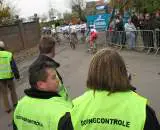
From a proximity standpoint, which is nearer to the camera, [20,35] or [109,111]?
[109,111]

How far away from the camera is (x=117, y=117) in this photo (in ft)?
8.89

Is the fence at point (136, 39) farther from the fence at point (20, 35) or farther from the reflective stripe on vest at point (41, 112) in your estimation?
the reflective stripe on vest at point (41, 112)

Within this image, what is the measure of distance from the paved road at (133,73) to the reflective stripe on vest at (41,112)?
468cm

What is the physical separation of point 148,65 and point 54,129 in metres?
11.0

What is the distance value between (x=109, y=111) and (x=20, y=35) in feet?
76.8

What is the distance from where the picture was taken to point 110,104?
275 centimetres

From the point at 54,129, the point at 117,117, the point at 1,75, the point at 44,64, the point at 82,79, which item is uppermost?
the point at 44,64

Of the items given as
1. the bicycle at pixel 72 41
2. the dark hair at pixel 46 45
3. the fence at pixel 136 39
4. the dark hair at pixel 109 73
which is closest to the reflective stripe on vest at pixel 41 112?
the dark hair at pixel 109 73

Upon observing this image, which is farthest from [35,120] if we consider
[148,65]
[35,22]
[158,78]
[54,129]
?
[35,22]

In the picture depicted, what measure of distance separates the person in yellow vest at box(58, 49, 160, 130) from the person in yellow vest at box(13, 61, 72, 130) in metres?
0.31

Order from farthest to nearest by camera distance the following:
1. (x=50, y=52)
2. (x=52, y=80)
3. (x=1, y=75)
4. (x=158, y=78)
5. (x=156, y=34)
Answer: (x=156, y=34), (x=158, y=78), (x=1, y=75), (x=50, y=52), (x=52, y=80)

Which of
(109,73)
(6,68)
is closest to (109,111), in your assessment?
(109,73)

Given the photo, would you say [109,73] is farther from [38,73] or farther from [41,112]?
[38,73]

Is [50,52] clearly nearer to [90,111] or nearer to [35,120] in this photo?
[35,120]
